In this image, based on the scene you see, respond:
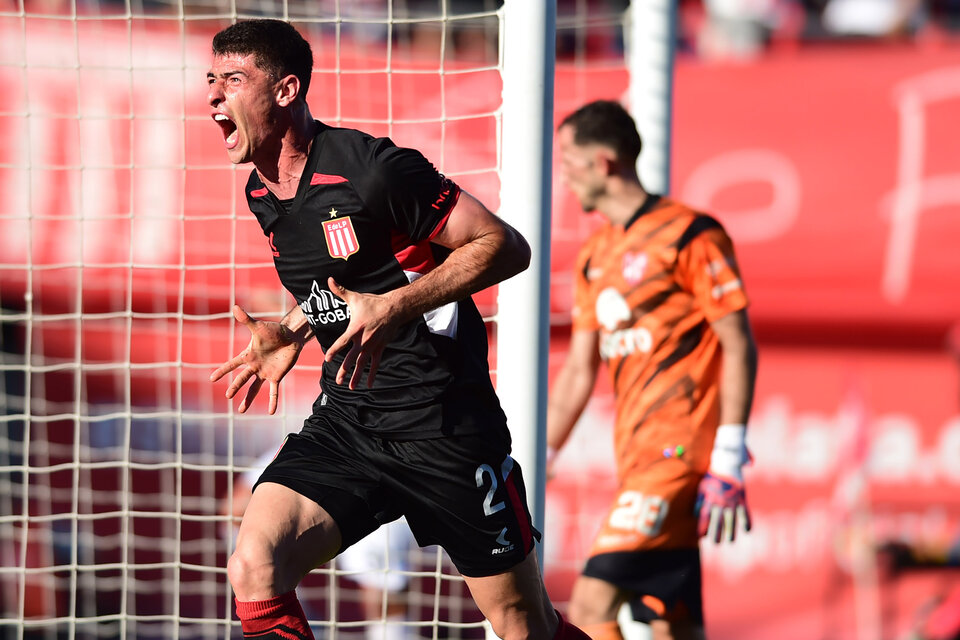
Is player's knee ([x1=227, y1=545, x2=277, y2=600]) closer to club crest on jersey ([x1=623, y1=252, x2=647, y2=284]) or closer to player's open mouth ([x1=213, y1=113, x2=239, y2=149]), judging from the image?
player's open mouth ([x1=213, y1=113, x2=239, y2=149])

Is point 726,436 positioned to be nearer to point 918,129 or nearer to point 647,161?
point 647,161

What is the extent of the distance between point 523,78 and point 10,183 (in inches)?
146

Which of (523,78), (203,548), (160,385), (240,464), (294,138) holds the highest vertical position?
(523,78)

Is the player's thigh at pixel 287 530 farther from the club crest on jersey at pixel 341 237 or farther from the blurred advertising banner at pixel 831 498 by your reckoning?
the blurred advertising banner at pixel 831 498

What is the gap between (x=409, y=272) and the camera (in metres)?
2.84

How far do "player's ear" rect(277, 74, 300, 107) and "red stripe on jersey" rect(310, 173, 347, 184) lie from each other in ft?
0.67

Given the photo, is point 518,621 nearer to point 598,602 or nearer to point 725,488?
point 598,602

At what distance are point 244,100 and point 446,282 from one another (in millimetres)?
695

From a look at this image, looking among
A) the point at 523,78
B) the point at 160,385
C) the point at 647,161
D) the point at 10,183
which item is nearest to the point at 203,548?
the point at 160,385

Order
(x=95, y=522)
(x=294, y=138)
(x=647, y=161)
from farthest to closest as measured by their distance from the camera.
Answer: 1. (x=95, y=522)
2. (x=647, y=161)
3. (x=294, y=138)

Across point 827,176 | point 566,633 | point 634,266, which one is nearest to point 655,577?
point 566,633

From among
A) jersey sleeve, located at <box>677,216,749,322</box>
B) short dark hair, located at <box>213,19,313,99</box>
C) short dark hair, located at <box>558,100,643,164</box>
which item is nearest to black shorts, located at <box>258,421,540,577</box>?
short dark hair, located at <box>213,19,313,99</box>

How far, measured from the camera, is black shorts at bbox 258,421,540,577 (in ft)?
9.56

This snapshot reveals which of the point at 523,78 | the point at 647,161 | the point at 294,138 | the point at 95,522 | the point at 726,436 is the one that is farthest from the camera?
the point at 95,522
